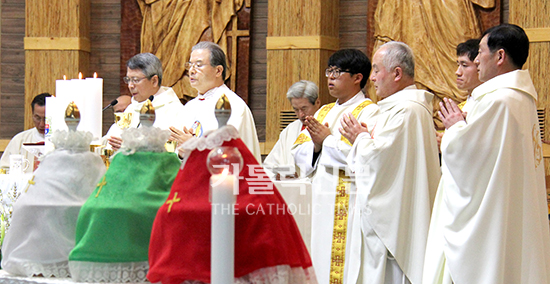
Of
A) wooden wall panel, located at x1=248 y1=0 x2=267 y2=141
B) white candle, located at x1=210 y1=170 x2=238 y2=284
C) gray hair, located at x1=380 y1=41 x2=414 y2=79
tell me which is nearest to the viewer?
white candle, located at x1=210 y1=170 x2=238 y2=284

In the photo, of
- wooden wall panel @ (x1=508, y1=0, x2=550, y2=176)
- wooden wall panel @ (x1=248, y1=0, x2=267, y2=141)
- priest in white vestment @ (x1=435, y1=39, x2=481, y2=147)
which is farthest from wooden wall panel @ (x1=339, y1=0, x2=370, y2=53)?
priest in white vestment @ (x1=435, y1=39, x2=481, y2=147)

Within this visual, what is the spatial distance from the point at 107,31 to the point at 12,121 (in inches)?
55.9

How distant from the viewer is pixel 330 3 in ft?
20.7

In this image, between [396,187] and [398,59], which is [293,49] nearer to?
[398,59]

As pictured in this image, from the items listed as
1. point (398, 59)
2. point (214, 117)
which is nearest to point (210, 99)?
point (214, 117)

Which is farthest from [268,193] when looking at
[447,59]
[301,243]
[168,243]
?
[447,59]

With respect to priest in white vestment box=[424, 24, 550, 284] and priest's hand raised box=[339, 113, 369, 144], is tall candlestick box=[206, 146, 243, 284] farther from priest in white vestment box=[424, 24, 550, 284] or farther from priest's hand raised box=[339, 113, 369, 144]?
priest's hand raised box=[339, 113, 369, 144]

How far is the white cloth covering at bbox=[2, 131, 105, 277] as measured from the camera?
5.28ft

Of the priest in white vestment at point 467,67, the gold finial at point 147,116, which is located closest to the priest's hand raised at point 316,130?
the priest in white vestment at point 467,67

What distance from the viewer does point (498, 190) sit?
3.02m

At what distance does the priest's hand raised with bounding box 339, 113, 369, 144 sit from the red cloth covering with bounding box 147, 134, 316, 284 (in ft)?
7.33

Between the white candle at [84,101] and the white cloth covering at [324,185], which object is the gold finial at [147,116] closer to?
the white candle at [84,101]

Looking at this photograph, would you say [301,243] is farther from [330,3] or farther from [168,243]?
[330,3]

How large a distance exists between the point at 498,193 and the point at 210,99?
6.51 ft
